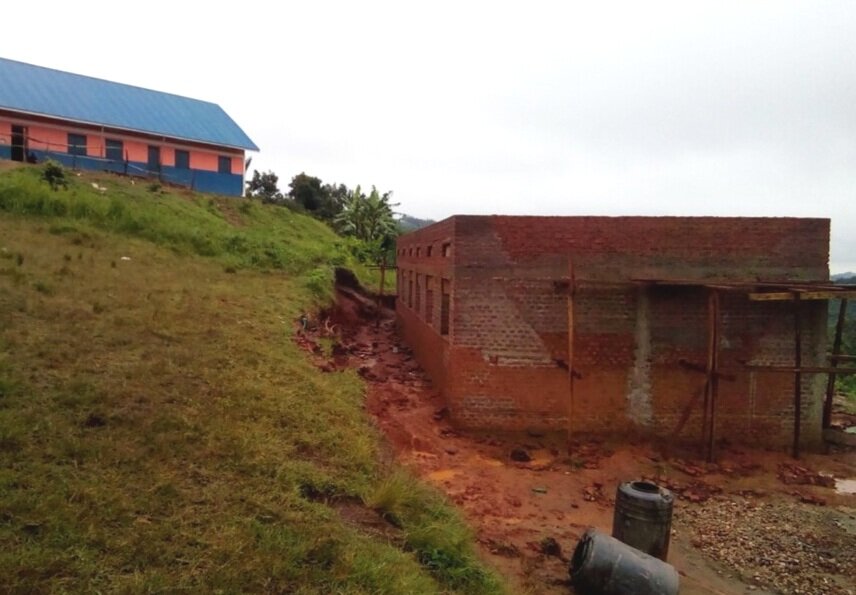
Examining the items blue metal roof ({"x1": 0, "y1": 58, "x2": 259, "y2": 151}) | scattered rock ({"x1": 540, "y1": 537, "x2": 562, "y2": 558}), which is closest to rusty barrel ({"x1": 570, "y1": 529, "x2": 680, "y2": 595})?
scattered rock ({"x1": 540, "y1": 537, "x2": 562, "y2": 558})

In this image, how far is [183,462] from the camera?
4.93 m

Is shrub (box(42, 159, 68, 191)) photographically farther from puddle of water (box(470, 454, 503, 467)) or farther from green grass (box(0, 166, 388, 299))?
puddle of water (box(470, 454, 503, 467))

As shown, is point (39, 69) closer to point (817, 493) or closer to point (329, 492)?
point (329, 492)

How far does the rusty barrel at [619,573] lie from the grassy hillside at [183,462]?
123 cm

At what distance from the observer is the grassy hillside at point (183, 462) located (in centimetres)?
368

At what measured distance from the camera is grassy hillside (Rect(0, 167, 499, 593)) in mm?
3676

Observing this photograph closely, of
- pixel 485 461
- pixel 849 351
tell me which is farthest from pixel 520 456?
pixel 849 351

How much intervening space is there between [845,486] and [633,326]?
3959mm

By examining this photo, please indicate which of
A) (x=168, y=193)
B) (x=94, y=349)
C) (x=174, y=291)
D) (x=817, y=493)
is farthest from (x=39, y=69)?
(x=817, y=493)

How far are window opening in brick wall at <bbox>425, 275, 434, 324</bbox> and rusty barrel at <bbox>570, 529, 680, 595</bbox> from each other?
328 inches

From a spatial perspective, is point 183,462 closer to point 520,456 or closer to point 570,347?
point 520,456

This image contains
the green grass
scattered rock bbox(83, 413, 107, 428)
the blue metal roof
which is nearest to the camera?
scattered rock bbox(83, 413, 107, 428)

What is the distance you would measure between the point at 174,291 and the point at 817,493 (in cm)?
1192

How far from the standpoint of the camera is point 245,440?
222 inches
